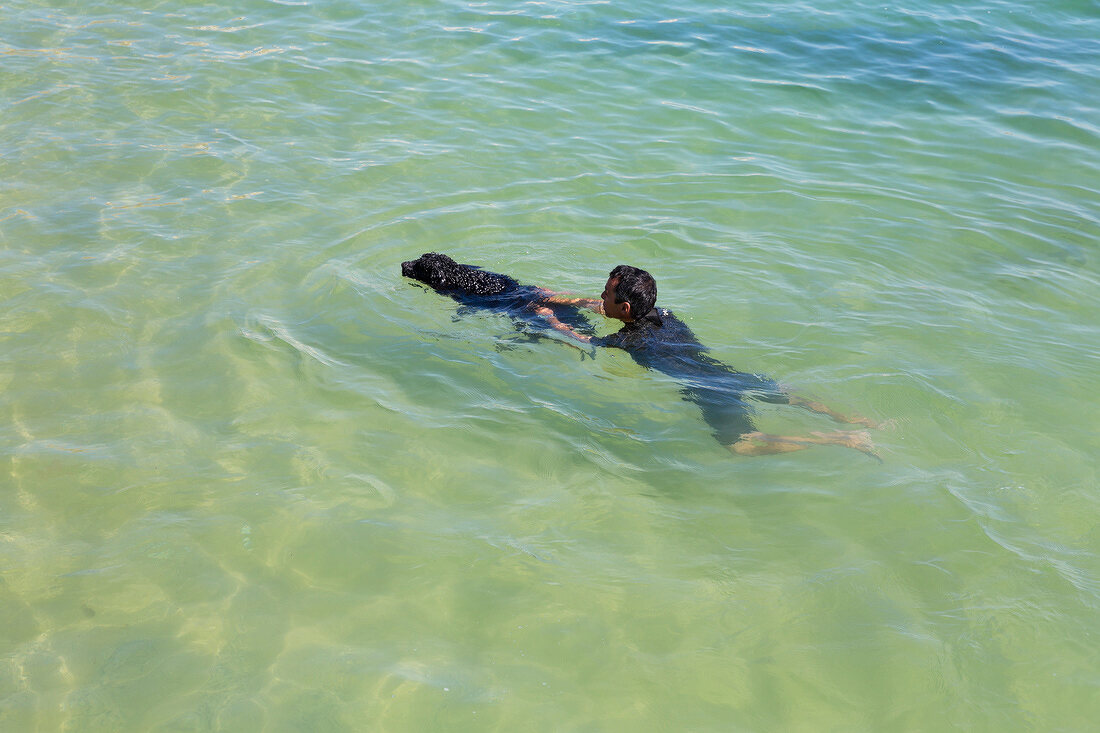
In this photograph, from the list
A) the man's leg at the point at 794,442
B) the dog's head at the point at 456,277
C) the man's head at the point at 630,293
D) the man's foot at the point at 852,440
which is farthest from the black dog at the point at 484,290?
the man's foot at the point at 852,440

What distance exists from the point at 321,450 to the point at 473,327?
1.98 m

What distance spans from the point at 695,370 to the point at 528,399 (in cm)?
136

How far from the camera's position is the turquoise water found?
4.23 meters

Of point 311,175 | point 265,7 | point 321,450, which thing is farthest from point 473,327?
point 265,7

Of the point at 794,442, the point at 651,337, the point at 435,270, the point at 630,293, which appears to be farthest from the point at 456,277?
the point at 794,442

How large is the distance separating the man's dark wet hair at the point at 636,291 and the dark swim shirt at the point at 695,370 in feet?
0.28

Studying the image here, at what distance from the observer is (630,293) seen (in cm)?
684

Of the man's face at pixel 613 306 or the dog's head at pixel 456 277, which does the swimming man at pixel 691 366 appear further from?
the dog's head at pixel 456 277

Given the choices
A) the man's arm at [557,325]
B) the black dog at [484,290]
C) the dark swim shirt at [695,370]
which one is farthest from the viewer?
the black dog at [484,290]

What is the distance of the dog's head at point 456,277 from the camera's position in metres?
7.42

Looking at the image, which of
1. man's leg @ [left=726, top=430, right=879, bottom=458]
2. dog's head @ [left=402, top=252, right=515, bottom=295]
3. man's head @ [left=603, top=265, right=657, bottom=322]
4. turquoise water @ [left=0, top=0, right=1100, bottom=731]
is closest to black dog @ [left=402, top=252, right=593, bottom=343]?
dog's head @ [left=402, top=252, right=515, bottom=295]

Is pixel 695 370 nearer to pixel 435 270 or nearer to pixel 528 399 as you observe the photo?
pixel 528 399

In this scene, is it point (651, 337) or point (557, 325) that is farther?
point (557, 325)

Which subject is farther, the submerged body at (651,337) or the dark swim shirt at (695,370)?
the dark swim shirt at (695,370)
